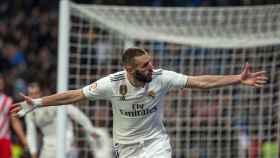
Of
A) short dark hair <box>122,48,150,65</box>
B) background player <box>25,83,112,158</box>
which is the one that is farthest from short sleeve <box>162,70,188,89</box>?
background player <box>25,83,112,158</box>

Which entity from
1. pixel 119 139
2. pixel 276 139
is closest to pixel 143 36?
pixel 276 139

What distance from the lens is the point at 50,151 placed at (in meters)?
11.5

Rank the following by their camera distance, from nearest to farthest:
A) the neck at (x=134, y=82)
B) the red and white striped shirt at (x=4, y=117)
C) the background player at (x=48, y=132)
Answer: the neck at (x=134, y=82) < the red and white striped shirt at (x=4, y=117) < the background player at (x=48, y=132)

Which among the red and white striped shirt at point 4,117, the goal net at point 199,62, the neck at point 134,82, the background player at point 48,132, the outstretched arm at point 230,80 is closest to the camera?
the outstretched arm at point 230,80

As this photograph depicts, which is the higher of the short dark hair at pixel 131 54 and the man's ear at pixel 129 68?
the short dark hair at pixel 131 54

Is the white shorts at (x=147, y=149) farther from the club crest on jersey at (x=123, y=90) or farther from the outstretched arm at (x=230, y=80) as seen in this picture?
the outstretched arm at (x=230, y=80)

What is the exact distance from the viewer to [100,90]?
7.72 m

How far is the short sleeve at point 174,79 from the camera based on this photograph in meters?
7.62

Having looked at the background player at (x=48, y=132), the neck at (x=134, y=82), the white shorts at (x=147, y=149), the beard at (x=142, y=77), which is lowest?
Answer: the background player at (x=48, y=132)

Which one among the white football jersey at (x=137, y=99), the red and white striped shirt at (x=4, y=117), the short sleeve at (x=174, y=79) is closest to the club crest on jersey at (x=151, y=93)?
the white football jersey at (x=137, y=99)

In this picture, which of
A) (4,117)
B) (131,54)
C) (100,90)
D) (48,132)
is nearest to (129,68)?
(131,54)

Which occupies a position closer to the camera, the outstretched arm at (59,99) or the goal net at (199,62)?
the outstretched arm at (59,99)

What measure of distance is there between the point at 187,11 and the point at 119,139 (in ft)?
13.7

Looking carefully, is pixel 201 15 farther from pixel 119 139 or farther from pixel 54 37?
pixel 54 37
